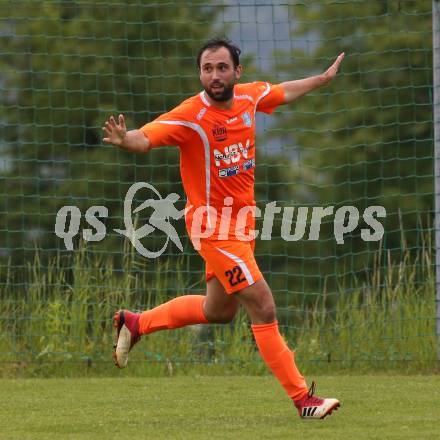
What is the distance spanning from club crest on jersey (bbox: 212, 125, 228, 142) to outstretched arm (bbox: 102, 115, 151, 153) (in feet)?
1.46

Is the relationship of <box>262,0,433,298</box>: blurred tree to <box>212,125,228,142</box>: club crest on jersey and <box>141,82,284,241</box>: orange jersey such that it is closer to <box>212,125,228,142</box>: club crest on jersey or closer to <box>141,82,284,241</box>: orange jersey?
<box>141,82,284,241</box>: orange jersey

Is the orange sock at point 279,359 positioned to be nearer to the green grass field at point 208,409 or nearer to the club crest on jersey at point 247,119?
the green grass field at point 208,409

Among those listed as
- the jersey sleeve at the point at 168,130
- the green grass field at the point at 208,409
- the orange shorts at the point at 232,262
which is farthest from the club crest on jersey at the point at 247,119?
the green grass field at the point at 208,409

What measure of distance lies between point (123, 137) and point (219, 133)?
2.17 feet

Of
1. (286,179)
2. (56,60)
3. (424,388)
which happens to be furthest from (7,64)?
(424,388)

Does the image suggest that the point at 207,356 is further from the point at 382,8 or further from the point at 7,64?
the point at 7,64

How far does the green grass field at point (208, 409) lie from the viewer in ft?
19.6

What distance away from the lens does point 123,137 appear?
19.1 ft

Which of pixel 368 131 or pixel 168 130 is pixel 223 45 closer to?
pixel 168 130

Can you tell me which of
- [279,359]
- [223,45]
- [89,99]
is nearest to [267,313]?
[279,359]

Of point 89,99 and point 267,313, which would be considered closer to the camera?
point 267,313

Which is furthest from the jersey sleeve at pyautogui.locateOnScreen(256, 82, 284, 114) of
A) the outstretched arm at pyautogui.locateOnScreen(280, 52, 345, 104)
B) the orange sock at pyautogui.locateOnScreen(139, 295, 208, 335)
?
the orange sock at pyautogui.locateOnScreen(139, 295, 208, 335)

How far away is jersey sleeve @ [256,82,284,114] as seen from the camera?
6793 mm

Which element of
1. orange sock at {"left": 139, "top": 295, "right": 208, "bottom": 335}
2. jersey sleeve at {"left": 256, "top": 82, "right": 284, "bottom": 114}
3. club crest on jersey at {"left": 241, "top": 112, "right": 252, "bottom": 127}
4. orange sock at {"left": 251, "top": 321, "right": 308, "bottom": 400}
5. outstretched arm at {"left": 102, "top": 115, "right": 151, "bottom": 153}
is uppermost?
jersey sleeve at {"left": 256, "top": 82, "right": 284, "bottom": 114}
